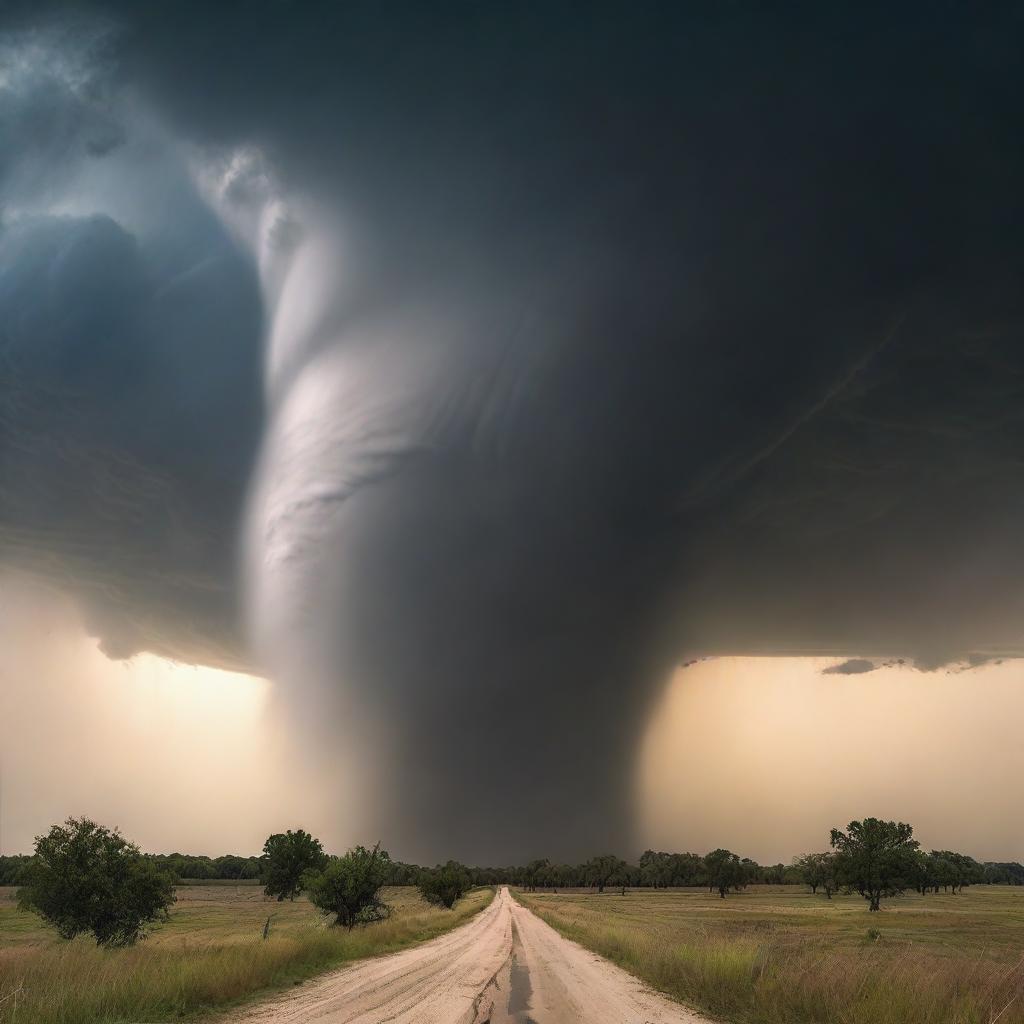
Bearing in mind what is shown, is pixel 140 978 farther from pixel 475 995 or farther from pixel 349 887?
pixel 349 887

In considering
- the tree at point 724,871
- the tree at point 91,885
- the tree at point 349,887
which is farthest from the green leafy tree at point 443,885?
the tree at point 724,871

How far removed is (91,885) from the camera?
28.2 metres

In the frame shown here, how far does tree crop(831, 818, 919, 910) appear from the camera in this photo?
88188 millimetres

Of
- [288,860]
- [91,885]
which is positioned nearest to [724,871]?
[288,860]

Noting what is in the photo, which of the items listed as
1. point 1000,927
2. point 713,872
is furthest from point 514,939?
point 713,872

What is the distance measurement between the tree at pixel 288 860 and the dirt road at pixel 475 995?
128ft

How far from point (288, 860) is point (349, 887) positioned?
86.8 ft

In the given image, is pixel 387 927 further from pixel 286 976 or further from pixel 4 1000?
pixel 4 1000

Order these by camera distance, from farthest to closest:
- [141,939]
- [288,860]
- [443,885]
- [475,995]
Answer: [443,885]
[288,860]
[141,939]
[475,995]

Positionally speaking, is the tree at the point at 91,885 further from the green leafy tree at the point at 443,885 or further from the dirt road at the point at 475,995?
the green leafy tree at the point at 443,885

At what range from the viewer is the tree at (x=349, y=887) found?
132 ft

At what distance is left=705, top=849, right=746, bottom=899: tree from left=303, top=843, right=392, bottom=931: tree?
139822 millimetres

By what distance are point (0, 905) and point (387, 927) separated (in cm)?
8404

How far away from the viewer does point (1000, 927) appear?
5903cm
